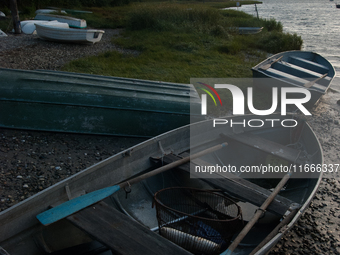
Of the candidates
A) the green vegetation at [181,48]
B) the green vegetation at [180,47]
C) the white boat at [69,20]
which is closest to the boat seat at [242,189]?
the green vegetation at [180,47]

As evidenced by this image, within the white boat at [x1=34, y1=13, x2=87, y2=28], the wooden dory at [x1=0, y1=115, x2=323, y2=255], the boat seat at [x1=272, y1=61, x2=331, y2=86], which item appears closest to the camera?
the wooden dory at [x1=0, y1=115, x2=323, y2=255]

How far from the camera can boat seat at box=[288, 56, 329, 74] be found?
11.2 meters

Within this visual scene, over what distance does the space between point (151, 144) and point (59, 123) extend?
2.77m

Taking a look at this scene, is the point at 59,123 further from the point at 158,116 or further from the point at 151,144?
the point at 151,144

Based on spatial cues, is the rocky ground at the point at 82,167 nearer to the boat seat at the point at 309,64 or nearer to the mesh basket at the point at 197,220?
the mesh basket at the point at 197,220

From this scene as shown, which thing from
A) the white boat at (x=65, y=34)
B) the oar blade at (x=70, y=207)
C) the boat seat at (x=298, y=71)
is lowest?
the oar blade at (x=70, y=207)

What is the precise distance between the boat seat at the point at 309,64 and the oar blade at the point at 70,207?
A: 1044 centimetres

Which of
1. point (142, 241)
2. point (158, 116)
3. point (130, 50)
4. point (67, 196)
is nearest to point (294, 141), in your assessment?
point (158, 116)

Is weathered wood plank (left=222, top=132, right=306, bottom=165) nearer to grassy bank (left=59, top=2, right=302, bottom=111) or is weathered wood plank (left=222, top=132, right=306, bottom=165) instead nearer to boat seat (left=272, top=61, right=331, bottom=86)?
grassy bank (left=59, top=2, right=302, bottom=111)

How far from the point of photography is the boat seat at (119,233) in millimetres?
2900

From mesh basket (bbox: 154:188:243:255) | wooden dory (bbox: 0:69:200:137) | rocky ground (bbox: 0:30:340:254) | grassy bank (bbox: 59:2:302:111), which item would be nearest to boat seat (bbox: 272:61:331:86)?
grassy bank (bbox: 59:2:302:111)

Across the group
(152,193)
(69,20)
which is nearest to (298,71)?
(152,193)

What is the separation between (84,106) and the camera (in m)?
6.30

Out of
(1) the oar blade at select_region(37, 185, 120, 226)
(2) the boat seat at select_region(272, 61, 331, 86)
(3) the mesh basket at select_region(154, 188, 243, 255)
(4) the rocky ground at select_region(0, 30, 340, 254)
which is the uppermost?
(2) the boat seat at select_region(272, 61, 331, 86)
